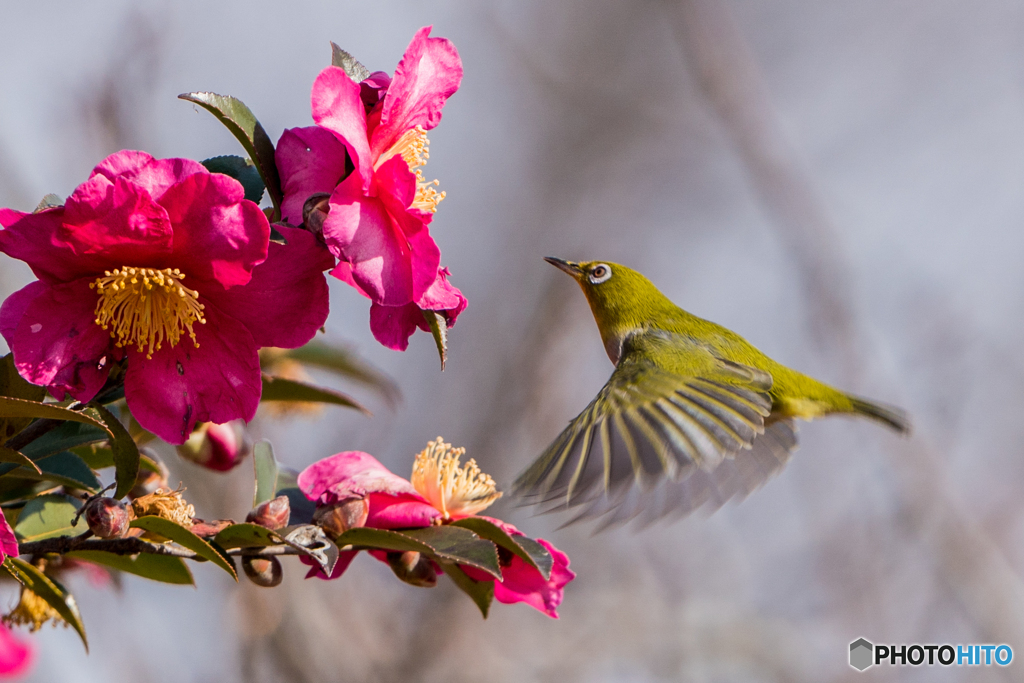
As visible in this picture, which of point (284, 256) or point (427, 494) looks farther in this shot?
point (427, 494)

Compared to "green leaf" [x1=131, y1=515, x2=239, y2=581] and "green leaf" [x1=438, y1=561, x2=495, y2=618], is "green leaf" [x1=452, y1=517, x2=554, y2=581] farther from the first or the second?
"green leaf" [x1=131, y1=515, x2=239, y2=581]

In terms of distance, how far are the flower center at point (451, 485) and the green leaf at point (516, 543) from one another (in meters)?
0.23

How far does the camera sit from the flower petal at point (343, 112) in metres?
0.88

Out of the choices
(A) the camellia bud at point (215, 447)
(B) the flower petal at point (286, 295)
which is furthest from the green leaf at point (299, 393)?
(B) the flower petal at point (286, 295)

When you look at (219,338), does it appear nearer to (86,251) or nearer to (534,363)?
(86,251)

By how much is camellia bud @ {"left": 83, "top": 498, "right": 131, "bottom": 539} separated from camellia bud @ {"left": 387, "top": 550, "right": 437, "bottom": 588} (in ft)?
1.13

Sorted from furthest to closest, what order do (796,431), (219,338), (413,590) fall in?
(413,590), (796,431), (219,338)

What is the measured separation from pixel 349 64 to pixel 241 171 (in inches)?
6.7

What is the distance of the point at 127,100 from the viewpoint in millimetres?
3518

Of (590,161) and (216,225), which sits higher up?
(590,161)

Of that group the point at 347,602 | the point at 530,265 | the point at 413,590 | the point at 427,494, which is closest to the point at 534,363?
the point at 530,265

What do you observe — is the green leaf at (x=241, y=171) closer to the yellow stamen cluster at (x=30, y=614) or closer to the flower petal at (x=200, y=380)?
the flower petal at (x=200, y=380)

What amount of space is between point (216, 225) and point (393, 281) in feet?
0.59

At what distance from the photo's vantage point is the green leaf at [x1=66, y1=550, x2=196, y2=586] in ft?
3.66
